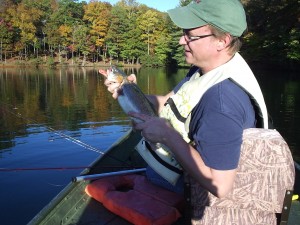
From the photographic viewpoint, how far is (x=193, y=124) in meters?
2.34

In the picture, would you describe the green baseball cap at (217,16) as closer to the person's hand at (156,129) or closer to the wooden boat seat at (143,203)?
the person's hand at (156,129)

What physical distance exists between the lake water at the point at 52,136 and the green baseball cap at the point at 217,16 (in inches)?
167

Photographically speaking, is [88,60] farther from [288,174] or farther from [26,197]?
[288,174]

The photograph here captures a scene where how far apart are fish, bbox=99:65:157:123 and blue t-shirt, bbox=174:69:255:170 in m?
1.30

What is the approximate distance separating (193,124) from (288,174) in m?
0.71

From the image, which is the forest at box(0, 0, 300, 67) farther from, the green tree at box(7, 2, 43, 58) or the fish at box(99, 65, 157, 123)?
the fish at box(99, 65, 157, 123)

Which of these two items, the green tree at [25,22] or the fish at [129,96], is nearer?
the fish at [129,96]

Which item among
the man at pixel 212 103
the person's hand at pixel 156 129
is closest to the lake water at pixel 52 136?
the person's hand at pixel 156 129

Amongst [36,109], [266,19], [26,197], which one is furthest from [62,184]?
[266,19]

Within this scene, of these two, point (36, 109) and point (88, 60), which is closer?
point (36, 109)

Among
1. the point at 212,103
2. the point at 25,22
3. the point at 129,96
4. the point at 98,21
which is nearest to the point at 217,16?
the point at 212,103

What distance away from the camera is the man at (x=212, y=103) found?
2.05 meters

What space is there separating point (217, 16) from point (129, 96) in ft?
5.28

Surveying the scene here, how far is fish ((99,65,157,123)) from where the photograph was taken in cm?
347
